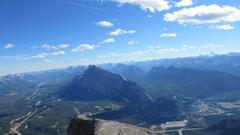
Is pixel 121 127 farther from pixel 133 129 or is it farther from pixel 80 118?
pixel 80 118

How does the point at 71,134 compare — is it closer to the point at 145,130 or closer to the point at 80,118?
the point at 80,118

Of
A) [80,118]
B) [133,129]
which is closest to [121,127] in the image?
[133,129]

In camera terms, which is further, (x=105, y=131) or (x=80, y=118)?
(x=80, y=118)

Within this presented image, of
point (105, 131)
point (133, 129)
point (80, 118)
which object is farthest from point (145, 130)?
point (80, 118)

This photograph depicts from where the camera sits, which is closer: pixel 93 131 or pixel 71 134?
pixel 93 131

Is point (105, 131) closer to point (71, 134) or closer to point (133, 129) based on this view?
point (133, 129)
